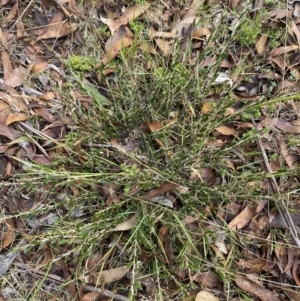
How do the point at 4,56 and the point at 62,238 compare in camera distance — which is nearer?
the point at 62,238

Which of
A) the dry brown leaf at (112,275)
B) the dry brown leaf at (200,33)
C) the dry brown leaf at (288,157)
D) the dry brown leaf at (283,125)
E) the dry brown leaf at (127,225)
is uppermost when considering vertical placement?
the dry brown leaf at (200,33)

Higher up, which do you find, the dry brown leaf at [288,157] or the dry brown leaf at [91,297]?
the dry brown leaf at [288,157]

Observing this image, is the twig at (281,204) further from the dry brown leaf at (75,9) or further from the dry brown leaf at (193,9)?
the dry brown leaf at (75,9)

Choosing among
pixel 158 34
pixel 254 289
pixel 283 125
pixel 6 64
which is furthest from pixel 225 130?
pixel 6 64

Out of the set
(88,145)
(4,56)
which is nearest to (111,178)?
(88,145)

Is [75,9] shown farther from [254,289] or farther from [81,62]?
[254,289]

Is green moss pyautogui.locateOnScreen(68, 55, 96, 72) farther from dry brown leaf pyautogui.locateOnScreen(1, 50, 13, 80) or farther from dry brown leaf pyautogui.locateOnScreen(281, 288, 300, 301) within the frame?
dry brown leaf pyautogui.locateOnScreen(281, 288, 300, 301)

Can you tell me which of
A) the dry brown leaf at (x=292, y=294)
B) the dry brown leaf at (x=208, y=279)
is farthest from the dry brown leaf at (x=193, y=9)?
the dry brown leaf at (x=292, y=294)

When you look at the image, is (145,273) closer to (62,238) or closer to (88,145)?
(62,238)

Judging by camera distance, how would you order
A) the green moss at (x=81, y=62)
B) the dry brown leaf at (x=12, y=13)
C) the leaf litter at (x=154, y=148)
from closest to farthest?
1. the leaf litter at (x=154, y=148)
2. the green moss at (x=81, y=62)
3. the dry brown leaf at (x=12, y=13)
